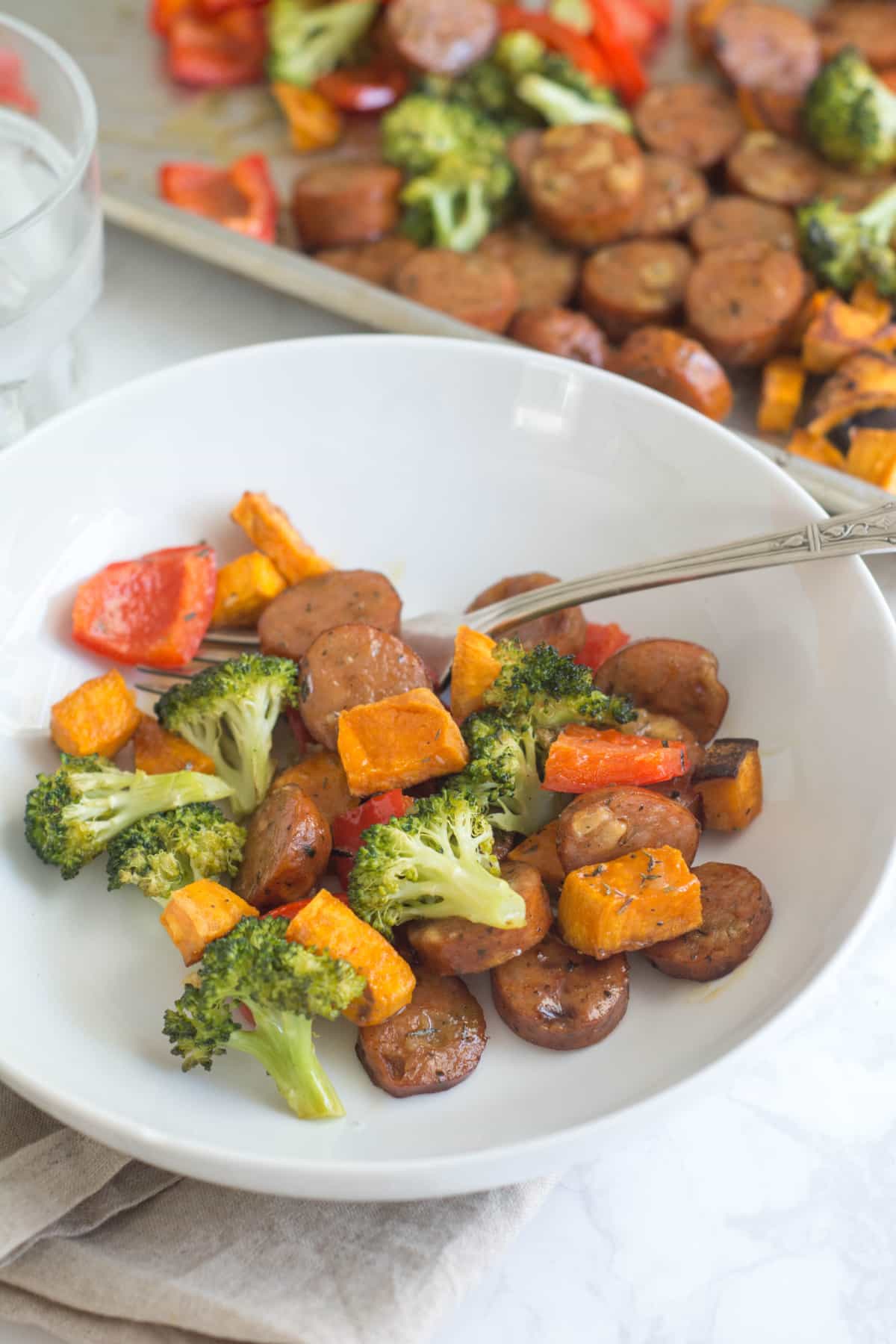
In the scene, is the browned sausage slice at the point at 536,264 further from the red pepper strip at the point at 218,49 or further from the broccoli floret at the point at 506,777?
the broccoli floret at the point at 506,777

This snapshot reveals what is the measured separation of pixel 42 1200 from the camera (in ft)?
5.96

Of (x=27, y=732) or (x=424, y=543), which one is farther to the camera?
(x=424, y=543)

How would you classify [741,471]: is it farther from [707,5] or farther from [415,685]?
[707,5]

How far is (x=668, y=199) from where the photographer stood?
334cm

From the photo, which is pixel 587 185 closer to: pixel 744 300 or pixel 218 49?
pixel 744 300

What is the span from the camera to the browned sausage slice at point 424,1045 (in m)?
1.79

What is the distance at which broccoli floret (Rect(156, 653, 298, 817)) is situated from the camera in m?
2.17

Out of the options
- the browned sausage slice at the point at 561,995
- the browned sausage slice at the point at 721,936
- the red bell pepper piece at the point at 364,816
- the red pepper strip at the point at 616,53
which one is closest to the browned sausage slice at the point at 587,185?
the red pepper strip at the point at 616,53

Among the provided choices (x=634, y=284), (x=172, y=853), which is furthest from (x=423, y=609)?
(x=634, y=284)

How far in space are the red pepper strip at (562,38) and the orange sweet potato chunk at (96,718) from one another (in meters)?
2.44

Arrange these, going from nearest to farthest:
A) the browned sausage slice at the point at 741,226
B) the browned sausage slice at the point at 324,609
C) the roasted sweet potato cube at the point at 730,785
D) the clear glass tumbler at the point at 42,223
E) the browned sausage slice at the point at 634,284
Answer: the roasted sweet potato cube at the point at 730,785, the browned sausage slice at the point at 324,609, the clear glass tumbler at the point at 42,223, the browned sausage slice at the point at 634,284, the browned sausage slice at the point at 741,226

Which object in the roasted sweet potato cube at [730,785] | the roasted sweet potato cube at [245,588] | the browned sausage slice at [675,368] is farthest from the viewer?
the browned sausage slice at [675,368]

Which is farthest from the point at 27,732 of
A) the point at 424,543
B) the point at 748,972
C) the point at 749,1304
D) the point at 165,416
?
the point at 749,1304

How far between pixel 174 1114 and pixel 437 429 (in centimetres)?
140
